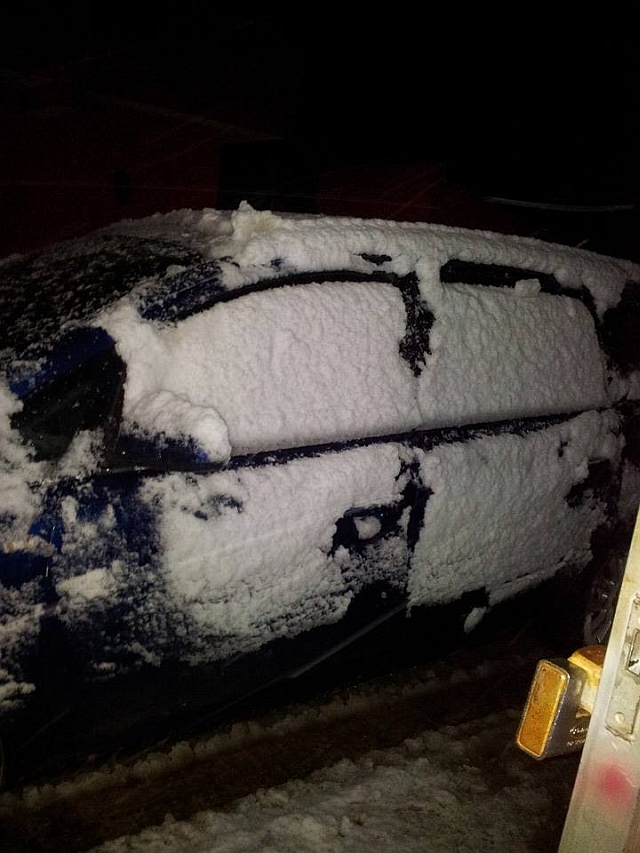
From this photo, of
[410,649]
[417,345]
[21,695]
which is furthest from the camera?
[410,649]

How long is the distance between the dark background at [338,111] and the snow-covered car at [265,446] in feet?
20.7

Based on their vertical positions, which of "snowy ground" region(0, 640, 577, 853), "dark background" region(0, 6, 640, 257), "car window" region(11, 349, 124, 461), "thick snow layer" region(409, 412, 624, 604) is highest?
"dark background" region(0, 6, 640, 257)

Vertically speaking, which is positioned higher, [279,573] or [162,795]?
[279,573]

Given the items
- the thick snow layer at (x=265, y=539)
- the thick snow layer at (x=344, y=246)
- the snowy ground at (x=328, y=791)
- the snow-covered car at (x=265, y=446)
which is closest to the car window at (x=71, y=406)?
the snow-covered car at (x=265, y=446)

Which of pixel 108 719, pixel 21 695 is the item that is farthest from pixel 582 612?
pixel 21 695

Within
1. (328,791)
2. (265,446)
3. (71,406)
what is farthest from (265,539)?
(328,791)

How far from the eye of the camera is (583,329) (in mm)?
2982

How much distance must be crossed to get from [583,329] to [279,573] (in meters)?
1.71

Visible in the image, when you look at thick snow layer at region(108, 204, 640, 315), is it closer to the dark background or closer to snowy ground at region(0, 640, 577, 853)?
snowy ground at region(0, 640, 577, 853)

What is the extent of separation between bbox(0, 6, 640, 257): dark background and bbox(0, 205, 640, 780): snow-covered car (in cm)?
630

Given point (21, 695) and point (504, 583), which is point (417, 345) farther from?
point (21, 695)

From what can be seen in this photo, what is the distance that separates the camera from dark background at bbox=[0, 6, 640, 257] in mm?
8672

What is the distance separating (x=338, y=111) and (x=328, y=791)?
902cm

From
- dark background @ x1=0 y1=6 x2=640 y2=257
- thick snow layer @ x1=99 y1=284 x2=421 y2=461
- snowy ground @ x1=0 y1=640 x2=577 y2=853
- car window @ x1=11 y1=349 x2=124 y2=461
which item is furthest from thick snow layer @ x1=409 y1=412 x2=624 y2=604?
dark background @ x1=0 y1=6 x2=640 y2=257
